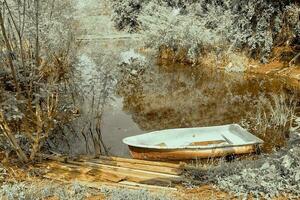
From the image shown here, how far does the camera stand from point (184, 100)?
50.0 feet

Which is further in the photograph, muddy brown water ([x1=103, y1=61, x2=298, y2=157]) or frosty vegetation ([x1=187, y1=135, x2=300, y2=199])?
muddy brown water ([x1=103, y1=61, x2=298, y2=157])

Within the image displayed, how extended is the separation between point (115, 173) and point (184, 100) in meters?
8.13

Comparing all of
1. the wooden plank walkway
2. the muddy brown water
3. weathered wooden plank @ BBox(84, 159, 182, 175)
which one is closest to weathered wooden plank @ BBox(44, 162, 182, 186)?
the wooden plank walkway

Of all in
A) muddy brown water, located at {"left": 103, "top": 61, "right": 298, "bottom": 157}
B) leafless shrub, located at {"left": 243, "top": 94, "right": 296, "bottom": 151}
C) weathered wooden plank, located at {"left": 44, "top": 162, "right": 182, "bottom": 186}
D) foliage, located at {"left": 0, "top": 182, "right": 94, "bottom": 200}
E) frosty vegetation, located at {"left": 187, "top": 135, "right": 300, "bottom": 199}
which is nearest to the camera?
foliage, located at {"left": 0, "top": 182, "right": 94, "bottom": 200}

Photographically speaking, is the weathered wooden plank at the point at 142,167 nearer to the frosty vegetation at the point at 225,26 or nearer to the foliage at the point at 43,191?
the foliage at the point at 43,191

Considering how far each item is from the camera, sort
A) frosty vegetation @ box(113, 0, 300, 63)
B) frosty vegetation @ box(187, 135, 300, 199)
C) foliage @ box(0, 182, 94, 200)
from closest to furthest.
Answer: foliage @ box(0, 182, 94, 200), frosty vegetation @ box(187, 135, 300, 199), frosty vegetation @ box(113, 0, 300, 63)

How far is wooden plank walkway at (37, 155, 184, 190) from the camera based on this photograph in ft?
23.0

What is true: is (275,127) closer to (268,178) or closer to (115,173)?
(268,178)

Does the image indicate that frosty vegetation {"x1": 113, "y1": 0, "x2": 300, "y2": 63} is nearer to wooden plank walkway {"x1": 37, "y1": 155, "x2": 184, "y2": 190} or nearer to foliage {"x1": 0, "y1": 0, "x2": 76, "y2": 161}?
foliage {"x1": 0, "y1": 0, "x2": 76, "y2": 161}

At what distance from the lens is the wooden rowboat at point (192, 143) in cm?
924

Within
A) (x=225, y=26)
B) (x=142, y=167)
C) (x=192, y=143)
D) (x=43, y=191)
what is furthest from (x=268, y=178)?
(x=225, y=26)

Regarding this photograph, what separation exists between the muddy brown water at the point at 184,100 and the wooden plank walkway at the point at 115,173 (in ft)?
6.34

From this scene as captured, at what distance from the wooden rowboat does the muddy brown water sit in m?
0.70

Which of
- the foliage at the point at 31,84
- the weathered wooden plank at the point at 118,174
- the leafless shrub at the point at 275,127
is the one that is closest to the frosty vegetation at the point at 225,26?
the foliage at the point at 31,84
